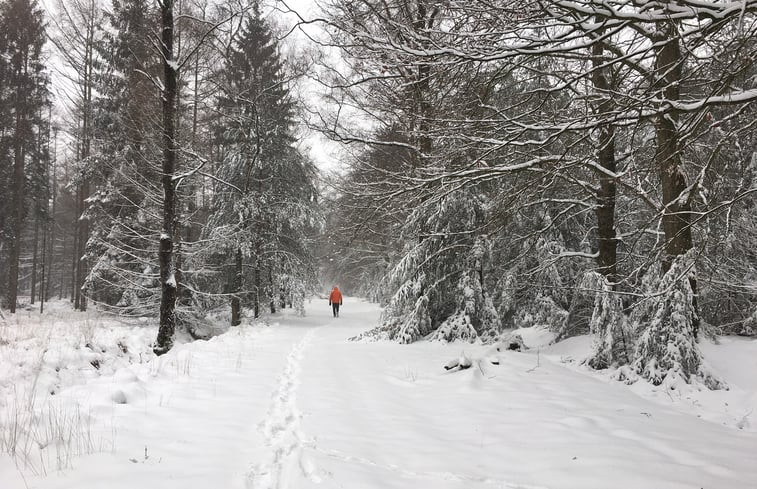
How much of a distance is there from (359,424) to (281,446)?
96 cm

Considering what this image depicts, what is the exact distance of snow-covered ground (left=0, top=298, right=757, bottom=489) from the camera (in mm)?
2783

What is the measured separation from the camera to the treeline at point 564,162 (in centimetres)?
324

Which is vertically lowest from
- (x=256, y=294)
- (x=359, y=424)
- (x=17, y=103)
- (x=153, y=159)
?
(x=359, y=424)

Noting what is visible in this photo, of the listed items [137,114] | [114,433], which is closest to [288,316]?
[137,114]

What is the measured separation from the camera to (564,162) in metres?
4.32

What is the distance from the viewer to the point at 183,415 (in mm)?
3953

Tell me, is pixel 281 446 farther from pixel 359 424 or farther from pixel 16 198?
pixel 16 198

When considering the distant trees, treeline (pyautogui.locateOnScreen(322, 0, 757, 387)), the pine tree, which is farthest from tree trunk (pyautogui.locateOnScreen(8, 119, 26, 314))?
treeline (pyautogui.locateOnScreen(322, 0, 757, 387))

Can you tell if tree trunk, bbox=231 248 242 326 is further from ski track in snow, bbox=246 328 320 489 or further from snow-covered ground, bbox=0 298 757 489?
ski track in snow, bbox=246 328 320 489

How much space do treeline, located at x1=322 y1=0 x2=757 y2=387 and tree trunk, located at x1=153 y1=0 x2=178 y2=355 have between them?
3227mm

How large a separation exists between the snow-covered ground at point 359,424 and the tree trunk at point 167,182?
1054 millimetres

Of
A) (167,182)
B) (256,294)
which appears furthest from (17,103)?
(167,182)

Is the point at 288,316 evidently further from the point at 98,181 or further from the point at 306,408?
the point at 306,408

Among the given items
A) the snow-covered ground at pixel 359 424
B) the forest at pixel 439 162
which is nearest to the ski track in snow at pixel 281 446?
the snow-covered ground at pixel 359 424
